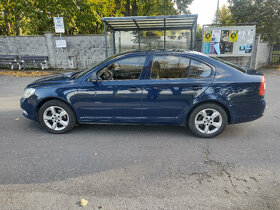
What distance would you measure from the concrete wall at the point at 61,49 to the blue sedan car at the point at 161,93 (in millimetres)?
9929

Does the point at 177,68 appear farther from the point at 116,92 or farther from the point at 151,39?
the point at 151,39

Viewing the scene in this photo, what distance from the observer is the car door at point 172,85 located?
12.6 feet

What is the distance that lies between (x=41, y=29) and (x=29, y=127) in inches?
589

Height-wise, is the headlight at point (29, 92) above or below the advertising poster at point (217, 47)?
below

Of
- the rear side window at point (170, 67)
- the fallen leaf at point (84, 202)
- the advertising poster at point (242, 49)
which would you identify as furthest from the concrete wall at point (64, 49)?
the fallen leaf at point (84, 202)

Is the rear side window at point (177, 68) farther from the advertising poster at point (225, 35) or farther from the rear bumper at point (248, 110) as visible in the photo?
the advertising poster at point (225, 35)

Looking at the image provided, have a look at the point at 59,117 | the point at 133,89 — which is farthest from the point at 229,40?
the point at 59,117

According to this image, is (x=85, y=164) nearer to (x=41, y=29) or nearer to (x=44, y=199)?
(x=44, y=199)

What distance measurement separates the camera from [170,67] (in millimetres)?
3963

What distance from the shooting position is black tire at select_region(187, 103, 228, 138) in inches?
154

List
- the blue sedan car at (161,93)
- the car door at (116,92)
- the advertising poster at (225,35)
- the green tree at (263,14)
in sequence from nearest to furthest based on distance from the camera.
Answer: the blue sedan car at (161,93), the car door at (116,92), the advertising poster at (225,35), the green tree at (263,14)

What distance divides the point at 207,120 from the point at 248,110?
737mm

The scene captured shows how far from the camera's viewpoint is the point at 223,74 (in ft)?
12.6

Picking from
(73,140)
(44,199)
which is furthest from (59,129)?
(44,199)
